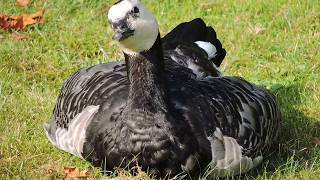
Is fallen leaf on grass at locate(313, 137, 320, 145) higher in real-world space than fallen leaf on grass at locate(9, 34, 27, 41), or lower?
lower

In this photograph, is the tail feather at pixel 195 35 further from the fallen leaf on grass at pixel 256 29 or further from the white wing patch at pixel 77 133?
the white wing patch at pixel 77 133

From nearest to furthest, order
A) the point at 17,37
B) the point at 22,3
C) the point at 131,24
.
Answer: the point at 131,24 → the point at 17,37 → the point at 22,3

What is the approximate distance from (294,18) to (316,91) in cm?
143

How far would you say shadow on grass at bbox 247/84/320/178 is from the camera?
15.5 ft

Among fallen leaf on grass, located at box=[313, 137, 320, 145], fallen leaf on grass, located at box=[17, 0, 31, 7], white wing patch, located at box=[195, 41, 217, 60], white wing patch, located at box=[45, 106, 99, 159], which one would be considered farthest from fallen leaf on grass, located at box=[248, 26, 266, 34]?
white wing patch, located at box=[45, 106, 99, 159]

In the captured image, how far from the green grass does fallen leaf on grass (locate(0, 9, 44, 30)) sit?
0.28 ft

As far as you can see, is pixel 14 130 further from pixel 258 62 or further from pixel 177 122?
pixel 258 62

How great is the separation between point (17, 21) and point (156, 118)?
3179mm

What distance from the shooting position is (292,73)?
624 cm

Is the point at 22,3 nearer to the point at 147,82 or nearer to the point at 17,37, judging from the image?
the point at 17,37

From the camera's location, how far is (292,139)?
205 inches

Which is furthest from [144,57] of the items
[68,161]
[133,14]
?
[68,161]

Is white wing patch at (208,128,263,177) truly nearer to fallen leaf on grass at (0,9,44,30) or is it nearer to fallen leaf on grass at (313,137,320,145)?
fallen leaf on grass at (313,137,320,145)

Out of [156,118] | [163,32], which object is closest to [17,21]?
[163,32]
